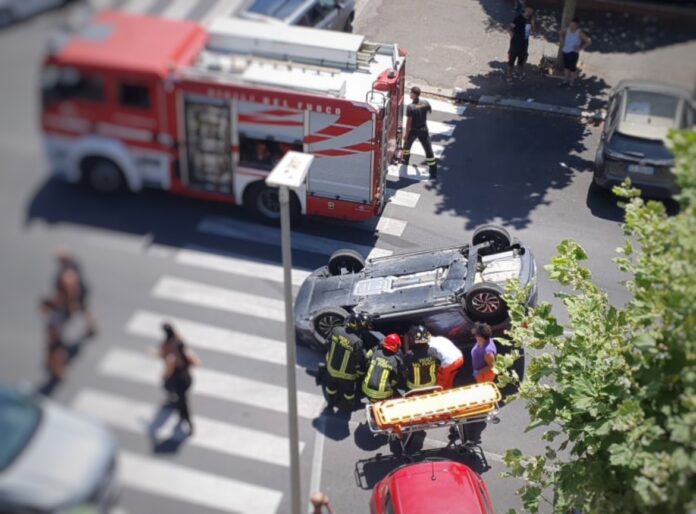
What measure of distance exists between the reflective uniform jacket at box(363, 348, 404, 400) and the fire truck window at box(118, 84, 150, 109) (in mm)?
6815

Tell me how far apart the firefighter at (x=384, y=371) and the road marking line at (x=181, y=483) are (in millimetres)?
4816

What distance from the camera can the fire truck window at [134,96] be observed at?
4.15 metres

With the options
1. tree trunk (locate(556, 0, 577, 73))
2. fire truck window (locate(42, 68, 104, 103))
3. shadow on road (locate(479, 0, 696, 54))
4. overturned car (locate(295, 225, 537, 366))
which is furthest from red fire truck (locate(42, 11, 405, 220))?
overturned car (locate(295, 225, 537, 366))

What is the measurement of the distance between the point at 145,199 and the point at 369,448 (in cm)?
677

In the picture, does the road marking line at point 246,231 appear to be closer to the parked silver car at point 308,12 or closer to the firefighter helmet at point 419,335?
the parked silver car at point 308,12

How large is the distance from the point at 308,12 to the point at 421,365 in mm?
5471

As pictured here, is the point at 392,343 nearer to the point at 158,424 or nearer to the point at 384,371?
the point at 384,371

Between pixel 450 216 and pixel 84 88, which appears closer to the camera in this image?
pixel 84 88

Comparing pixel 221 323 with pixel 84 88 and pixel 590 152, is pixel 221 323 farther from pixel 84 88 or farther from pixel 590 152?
pixel 590 152

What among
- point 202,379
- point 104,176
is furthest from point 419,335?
point 104,176

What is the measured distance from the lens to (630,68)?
754cm

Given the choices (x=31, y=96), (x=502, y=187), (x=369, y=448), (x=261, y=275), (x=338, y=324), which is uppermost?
(x=31, y=96)

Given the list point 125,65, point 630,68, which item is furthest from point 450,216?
point 125,65

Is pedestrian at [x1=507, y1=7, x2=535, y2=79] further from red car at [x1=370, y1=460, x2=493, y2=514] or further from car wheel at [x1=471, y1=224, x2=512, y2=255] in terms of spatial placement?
red car at [x1=370, y1=460, x2=493, y2=514]
